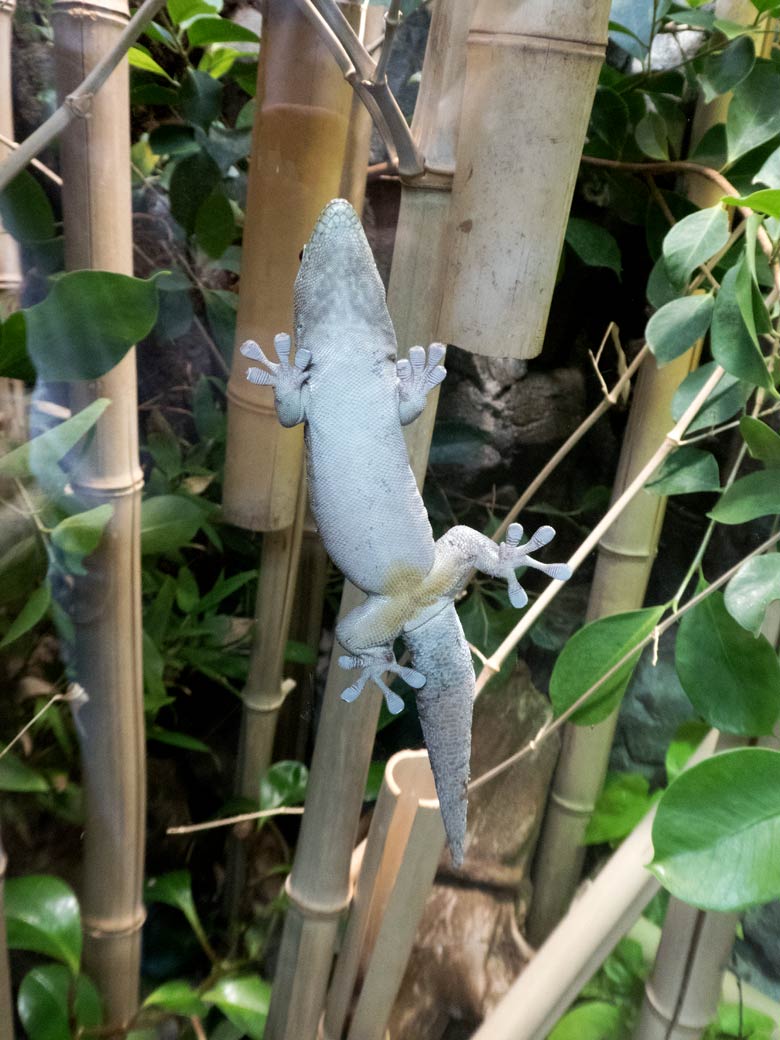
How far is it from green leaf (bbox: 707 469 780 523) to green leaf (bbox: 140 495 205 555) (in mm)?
440

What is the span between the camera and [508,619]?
2.44 feet

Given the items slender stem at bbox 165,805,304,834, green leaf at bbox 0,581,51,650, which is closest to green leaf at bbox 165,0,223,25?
green leaf at bbox 0,581,51,650

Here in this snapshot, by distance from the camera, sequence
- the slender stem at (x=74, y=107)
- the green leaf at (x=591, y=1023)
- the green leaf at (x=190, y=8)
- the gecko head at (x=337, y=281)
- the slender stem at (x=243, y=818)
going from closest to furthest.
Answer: the gecko head at (x=337, y=281) → the slender stem at (x=74, y=107) → the green leaf at (x=190, y=8) → the slender stem at (x=243, y=818) → the green leaf at (x=591, y=1023)

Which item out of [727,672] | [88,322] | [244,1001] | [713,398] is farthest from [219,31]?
[244,1001]

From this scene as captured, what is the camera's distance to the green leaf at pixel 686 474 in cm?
70

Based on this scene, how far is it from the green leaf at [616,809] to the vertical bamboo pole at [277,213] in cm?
54

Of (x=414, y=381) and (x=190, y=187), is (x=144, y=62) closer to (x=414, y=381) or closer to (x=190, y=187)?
(x=190, y=187)

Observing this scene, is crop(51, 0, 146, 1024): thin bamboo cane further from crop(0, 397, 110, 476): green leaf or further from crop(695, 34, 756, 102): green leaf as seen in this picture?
crop(695, 34, 756, 102): green leaf

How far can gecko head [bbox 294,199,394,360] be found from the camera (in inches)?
14.3

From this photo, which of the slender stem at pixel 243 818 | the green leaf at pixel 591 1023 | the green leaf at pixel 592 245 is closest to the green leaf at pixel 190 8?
the green leaf at pixel 592 245

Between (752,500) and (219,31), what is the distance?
52 centimetres

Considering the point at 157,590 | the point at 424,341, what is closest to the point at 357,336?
the point at 424,341

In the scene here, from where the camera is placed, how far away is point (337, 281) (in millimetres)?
366

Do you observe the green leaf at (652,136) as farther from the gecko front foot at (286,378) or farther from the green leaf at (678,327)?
the gecko front foot at (286,378)
